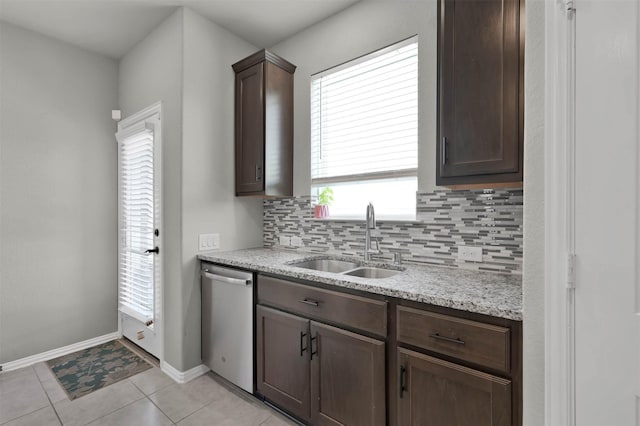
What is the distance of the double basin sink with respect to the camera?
206cm

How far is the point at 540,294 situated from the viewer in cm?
101

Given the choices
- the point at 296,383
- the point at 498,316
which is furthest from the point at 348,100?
the point at 296,383

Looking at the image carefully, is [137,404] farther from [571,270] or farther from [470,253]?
[571,270]

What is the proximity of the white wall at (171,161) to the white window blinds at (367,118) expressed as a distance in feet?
3.55

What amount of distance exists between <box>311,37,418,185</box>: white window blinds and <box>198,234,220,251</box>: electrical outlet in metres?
0.97

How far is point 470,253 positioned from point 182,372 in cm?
224

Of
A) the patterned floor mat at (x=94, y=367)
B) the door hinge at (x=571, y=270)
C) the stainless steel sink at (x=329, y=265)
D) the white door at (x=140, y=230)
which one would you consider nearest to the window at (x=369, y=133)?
the stainless steel sink at (x=329, y=265)

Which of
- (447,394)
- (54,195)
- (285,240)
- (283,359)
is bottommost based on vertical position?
(283,359)

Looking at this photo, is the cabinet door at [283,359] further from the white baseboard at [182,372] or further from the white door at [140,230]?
the white door at [140,230]

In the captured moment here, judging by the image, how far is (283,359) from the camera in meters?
1.88

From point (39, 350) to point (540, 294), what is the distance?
3.74m

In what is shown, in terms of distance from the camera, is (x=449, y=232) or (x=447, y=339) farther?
(x=449, y=232)

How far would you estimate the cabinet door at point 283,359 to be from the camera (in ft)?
5.80

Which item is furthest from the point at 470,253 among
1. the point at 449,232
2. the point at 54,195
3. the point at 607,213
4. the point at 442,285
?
the point at 54,195
